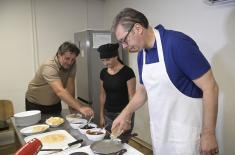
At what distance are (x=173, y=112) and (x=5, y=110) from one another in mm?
2627

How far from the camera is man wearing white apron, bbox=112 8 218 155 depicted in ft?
4.00

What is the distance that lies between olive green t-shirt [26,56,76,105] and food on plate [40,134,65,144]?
735mm

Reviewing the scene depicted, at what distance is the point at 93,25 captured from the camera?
4.10 metres

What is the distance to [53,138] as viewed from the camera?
1487mm

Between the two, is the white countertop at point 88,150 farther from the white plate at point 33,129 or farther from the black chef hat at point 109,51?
the black chef hat at point 109,51

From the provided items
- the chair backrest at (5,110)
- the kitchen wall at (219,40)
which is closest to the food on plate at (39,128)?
the kitchen wall at (219,40)

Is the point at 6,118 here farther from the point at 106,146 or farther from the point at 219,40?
the point at 219,40

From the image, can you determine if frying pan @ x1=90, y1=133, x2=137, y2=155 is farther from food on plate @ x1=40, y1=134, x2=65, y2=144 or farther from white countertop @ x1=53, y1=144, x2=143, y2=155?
food on plate @ x1=40, y1=134, x2=65, y2=144

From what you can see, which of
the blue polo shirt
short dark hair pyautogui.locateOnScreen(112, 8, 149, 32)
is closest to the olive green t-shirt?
short dark hair pyautogui.locateOnScreen(112, 8, 149, 32)

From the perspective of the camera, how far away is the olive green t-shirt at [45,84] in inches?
86.0

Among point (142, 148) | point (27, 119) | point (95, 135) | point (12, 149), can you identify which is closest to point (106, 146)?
point (95, 135)

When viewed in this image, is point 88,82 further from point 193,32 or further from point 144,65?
point 144,65

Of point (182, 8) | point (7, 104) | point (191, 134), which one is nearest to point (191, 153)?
point (191, 134)

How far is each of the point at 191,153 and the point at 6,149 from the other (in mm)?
2486
